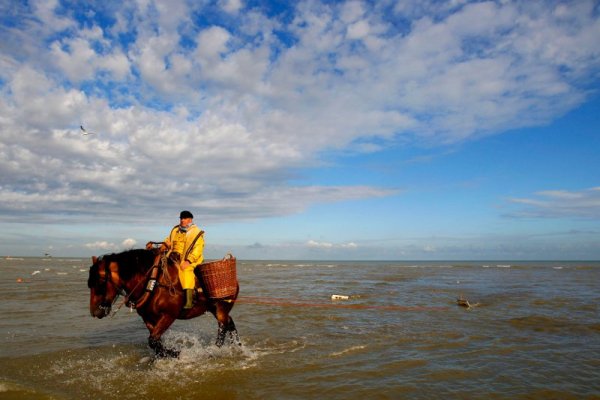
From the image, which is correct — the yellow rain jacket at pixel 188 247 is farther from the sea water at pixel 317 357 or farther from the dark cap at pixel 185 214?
the sea water at pixel 317 357

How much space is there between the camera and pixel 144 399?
A: 5.19 meters

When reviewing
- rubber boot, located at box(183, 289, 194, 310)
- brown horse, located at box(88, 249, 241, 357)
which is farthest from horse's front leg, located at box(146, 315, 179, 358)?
rubber boot, located at box(183, 289, 194, 310)

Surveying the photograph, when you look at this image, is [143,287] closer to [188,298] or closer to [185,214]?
[188,298]

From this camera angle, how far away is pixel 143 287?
6422 mm

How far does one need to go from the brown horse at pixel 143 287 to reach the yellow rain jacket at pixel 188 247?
164mm

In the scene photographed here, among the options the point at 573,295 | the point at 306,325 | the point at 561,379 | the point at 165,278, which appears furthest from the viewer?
the point at 573,295

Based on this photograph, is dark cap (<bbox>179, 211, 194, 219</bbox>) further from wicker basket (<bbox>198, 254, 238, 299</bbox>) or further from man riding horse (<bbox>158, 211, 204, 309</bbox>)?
wicker basket (<bbox>198, 254, 238, 299</bbox>)

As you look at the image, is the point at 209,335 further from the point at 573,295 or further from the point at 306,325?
the point at 573,295

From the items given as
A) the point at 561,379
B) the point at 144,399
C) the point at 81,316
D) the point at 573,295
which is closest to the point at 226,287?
the point at 144,399

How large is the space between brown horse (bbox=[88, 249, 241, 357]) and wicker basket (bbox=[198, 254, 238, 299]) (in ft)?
1.67

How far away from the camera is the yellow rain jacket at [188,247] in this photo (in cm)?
686

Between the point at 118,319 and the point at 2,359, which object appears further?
the point at 118,319

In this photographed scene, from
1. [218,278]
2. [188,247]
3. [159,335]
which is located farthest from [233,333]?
[188,247]

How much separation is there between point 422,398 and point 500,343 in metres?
3.98
